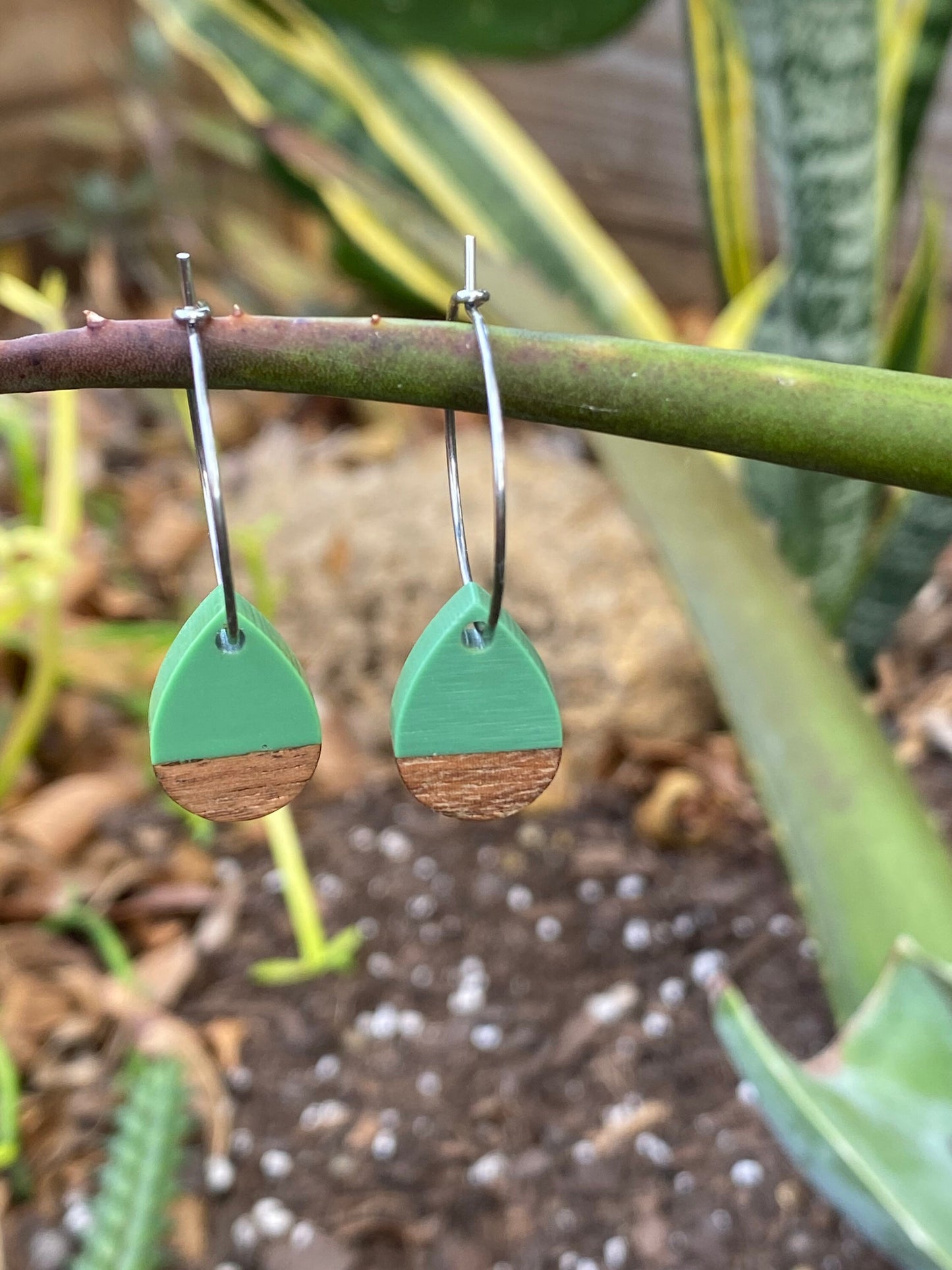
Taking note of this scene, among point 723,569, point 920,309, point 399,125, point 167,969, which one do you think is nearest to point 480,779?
point 723,569

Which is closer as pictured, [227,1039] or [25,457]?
[227,1039]

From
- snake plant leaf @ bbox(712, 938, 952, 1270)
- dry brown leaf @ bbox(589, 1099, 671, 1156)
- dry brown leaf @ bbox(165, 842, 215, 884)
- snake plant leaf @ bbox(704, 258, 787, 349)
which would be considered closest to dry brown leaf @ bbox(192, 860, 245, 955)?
dry brown leaf @ bbox(165, 842, 215, 884)

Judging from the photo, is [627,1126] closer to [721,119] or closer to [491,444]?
[491,444]

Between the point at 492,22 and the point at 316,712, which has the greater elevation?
the point at 492,22

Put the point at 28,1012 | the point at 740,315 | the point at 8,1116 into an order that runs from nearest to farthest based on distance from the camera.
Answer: the point at 8,1116
the point at 28,1012
the point at 740,315

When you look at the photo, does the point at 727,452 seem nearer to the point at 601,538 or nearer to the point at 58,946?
the point at 58,946

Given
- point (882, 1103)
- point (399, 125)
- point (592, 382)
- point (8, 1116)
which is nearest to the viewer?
point (592, 382)
